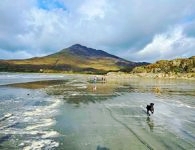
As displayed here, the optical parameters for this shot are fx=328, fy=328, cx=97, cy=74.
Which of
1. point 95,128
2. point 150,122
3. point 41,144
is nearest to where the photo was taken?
point 41,144

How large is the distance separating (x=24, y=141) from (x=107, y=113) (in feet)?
38.9

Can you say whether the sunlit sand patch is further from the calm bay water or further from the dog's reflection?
the dog's reflection

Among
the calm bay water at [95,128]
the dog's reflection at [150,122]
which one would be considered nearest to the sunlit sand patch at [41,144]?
the calm bay water at [95,128]

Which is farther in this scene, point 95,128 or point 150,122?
point 150,122

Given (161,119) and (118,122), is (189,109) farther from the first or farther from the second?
(118,122)

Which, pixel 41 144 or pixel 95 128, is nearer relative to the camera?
pixel 41 144

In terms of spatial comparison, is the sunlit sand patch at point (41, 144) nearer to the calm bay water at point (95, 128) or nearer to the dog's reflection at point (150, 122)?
the calm bay water at point (95, 128)

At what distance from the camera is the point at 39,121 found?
78.4ft

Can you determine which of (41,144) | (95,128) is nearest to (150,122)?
(95,128)

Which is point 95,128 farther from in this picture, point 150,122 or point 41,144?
point 41,144

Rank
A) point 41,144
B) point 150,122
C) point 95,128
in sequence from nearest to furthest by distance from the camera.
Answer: point 41,144 → point 95,128 → point 150,122

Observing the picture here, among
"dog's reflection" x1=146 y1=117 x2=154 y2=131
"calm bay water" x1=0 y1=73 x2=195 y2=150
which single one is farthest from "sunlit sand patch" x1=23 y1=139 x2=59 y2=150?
"dog's reflection" x1=146 y1=117 x2=154 y2=131

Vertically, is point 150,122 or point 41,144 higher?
point 150,122

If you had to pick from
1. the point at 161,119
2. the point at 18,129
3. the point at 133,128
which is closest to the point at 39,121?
the point at 18,129
